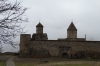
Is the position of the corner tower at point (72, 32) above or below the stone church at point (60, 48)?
above

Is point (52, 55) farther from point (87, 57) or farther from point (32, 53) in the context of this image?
point (87, 57)

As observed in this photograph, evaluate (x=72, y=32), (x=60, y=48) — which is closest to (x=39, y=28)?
(x=72, y=32)

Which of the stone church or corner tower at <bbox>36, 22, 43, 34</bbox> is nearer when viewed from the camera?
the stone church

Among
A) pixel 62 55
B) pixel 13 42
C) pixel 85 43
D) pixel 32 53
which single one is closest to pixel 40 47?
pixel 32 53

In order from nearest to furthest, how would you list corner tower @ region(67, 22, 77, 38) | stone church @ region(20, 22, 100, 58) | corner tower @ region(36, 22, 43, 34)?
1. stone church @ region(20, 22, 100, 58)
2. corner tower @ region(67, 22, 77, 38)
3. corner tower @ region(36, 22, 43, 34)

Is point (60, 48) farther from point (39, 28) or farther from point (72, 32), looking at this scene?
point (39, 28)

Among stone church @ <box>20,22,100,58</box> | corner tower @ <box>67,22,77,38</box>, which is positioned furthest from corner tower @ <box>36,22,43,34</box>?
corner tower @ <box>67,22,77,38</box>

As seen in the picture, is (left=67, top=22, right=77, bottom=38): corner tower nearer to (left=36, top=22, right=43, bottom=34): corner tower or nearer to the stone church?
the stone church

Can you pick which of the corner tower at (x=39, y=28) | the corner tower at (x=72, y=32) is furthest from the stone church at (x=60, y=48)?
the corner tower at (x=39, y=28)

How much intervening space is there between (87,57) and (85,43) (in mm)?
2674

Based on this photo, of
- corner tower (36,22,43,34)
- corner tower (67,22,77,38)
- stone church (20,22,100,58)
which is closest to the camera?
stone church (20,22,100,58)

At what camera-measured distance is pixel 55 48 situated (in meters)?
37.7

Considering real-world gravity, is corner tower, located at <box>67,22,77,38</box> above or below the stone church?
above

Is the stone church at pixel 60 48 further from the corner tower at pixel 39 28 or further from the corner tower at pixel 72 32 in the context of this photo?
the corner tower at pixel 39 28
